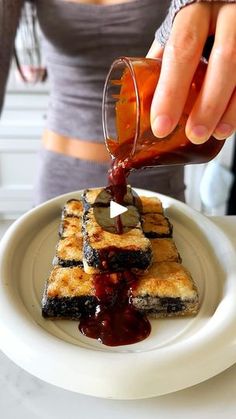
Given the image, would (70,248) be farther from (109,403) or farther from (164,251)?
(109,403)

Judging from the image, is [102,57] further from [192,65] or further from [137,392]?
[137,392]

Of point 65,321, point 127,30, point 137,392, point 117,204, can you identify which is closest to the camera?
point 137,392

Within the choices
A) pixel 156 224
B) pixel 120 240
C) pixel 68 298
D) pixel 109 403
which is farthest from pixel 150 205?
pixel 109 403

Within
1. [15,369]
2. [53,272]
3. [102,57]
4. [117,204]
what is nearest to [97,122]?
[102,57]

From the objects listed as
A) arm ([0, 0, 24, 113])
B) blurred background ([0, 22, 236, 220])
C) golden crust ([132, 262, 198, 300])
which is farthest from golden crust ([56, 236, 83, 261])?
blurred background ([0, 22, 236, 220])

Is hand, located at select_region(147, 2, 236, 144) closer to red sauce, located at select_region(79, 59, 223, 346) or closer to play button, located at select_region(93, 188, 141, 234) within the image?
red sauce, located at select_region(79, 59, 223, 346)

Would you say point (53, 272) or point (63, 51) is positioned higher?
point (63, 51)

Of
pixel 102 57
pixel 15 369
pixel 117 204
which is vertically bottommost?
pixel 15 369
